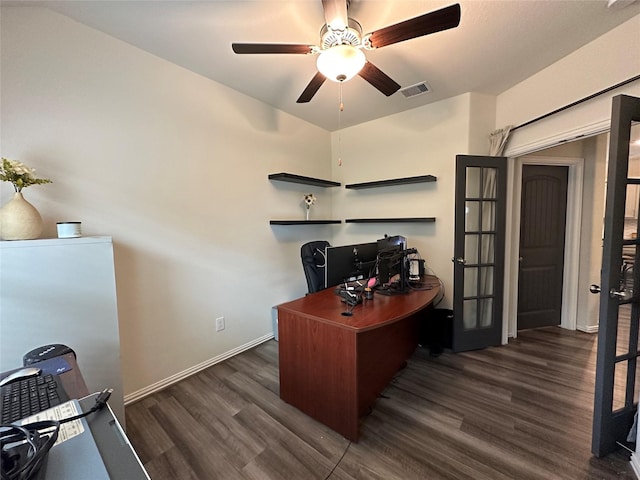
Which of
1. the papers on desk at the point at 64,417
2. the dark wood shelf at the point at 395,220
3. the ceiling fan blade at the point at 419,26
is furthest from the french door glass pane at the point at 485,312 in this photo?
the papers on desk at the point at 64,417

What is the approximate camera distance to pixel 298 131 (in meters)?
3.50

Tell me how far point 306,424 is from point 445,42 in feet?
10.0

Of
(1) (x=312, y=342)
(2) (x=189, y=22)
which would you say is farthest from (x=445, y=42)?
(1) (x=312, y=342)

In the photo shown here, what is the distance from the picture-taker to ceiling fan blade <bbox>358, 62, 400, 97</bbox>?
1.77 m

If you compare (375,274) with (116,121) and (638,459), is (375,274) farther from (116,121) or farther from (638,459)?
(116,121)

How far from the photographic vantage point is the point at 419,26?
1416 millimetres

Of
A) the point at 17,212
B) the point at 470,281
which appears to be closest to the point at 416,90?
the point at 470,281

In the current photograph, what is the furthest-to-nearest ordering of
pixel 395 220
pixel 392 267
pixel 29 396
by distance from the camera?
pixel 395 220 → pixel 392 267 → pixel 29 396

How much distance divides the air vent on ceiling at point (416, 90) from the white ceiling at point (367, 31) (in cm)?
6

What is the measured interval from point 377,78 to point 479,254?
85.7 inches

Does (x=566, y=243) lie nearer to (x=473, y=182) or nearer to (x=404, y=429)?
(x=473, y=182)

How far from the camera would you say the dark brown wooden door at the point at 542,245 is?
3283 millimetres

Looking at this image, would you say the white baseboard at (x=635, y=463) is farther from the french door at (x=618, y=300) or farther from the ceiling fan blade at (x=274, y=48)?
the ceiling fan blade at (x=274, y=48)

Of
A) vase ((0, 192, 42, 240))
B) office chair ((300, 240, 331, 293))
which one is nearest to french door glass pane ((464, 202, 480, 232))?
office chair ((300, 240, 331, 293))
